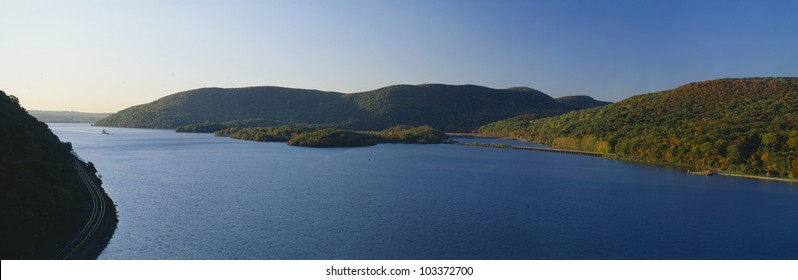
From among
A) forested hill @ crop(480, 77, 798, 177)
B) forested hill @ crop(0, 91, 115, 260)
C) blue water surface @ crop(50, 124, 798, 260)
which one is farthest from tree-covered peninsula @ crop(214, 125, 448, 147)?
forested hill @ crop(0, 91, 115, 260)

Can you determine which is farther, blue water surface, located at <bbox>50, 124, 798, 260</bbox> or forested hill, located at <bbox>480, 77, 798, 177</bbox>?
forested hill, located at <bbox>480, 77, 798, 177</bbox>

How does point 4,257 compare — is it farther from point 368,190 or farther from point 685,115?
point 685,115

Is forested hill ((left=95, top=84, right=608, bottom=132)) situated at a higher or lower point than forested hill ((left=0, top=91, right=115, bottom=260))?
higher

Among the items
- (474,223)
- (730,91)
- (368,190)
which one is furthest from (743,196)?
(730,91)

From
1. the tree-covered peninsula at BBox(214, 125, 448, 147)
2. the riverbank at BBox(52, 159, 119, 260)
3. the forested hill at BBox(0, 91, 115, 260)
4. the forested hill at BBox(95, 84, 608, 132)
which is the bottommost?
the riverbank at BBox(52, 159, 119, 260)

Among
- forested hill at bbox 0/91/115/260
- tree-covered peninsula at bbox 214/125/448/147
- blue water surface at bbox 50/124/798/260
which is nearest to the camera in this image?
forested hill at bbox 0/91/115/260

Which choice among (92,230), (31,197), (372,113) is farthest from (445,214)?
(372,113)

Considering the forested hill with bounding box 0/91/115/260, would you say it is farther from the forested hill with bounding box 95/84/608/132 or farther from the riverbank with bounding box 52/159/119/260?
the forested hill with bounding box 95/84/608/132
